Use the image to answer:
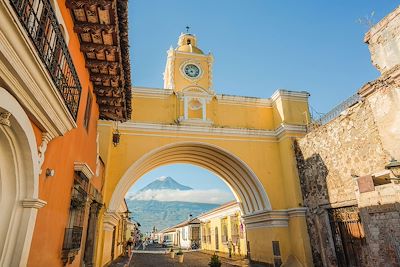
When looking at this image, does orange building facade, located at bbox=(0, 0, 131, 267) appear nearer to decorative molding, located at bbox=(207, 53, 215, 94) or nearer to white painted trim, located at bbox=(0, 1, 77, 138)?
white painted trim, located at bbox=(0, 1, 77, 138)

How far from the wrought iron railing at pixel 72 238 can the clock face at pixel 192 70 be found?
476 inches

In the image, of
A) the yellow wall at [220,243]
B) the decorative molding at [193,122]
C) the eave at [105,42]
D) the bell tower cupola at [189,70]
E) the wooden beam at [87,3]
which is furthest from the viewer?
the yellow wall at [220,243]

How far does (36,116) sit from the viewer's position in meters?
3.16

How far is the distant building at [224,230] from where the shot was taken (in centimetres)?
1955

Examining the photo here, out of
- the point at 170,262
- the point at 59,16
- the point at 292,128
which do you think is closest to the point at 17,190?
the point at 59,16

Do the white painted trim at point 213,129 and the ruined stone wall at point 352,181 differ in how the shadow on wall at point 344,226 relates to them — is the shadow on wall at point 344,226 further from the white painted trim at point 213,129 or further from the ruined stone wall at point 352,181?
the white painted trim at point 213,129

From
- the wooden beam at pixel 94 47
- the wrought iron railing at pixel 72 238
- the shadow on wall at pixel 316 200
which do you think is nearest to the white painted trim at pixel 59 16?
the wooden beam at pixel 94 47

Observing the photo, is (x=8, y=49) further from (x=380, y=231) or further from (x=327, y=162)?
(x=327, y=162)

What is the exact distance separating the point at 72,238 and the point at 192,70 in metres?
12.9

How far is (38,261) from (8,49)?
8.81ft

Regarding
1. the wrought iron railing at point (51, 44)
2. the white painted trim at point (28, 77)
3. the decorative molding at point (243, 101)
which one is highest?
the decorative molding at point (243, 101)

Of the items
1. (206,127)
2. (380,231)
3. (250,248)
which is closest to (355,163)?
(380,231)

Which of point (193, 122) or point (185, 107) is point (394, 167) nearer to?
point (193, 122)

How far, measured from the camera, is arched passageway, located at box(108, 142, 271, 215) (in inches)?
465
